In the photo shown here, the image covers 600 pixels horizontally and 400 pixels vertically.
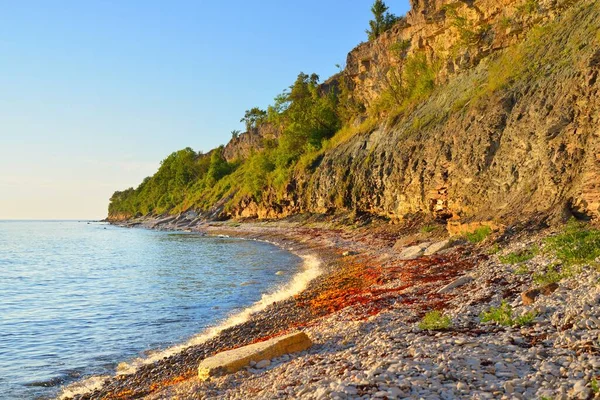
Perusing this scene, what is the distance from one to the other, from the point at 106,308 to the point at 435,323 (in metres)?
16.9

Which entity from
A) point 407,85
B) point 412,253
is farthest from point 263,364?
point 407,85

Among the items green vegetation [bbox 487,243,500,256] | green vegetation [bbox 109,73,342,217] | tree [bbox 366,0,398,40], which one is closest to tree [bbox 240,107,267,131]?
green vegetation [bbox 109,73,342,217]

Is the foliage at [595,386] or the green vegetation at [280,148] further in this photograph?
the green vegetation at [280,148]

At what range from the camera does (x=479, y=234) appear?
2217 centimetres

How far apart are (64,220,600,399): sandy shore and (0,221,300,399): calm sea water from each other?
8.10 feet

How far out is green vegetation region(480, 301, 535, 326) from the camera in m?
9.49

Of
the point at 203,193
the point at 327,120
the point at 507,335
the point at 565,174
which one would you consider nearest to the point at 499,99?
the point at 565,174

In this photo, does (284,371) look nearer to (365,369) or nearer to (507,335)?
(365,369)

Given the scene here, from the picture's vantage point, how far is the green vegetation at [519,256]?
15352 mm

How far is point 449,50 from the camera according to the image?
45.2 metres

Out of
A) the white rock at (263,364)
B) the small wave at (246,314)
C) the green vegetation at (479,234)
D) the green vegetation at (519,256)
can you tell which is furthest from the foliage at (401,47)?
the white rock at (263,364)

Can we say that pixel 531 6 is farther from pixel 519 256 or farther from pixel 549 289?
pixel 549 289

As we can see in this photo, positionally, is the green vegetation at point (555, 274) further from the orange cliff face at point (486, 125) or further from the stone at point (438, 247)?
the stone at point (438, 247)

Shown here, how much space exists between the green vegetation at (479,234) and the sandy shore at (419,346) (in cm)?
250
